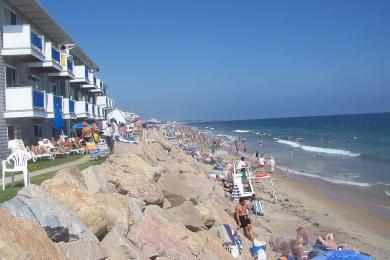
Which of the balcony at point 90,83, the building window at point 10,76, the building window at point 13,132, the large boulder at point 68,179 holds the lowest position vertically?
the large boulder at point 68,179

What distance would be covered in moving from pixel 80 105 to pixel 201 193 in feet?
71.5

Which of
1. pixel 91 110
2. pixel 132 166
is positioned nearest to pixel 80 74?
pixel 91 110

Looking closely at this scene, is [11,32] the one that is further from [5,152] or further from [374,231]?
[374,231]

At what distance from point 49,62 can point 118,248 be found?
19031mm

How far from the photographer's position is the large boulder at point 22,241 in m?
4.57

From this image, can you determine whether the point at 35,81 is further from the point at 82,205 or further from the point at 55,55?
the point at 82,205

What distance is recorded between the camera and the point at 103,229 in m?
7.29

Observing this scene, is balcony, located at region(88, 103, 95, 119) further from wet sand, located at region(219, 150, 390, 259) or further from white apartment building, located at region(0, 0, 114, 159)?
wet sand, located at region(219, 150, 390, 259)

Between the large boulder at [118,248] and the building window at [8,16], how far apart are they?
53.9ft

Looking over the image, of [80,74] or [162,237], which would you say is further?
[80,74]

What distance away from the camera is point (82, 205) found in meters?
7.19

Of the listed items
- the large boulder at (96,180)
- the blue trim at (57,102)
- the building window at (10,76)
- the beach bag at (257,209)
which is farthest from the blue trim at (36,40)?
the large boulder at (96,180)

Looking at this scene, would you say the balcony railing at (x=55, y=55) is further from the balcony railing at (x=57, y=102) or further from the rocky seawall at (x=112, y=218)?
the rocky seawall at (x=112, y=218)

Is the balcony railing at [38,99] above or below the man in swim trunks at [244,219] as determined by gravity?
above
